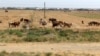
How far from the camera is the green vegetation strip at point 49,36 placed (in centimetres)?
3143

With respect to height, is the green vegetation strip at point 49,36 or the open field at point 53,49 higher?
the open field at point 53,49

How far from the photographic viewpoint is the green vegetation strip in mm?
31428

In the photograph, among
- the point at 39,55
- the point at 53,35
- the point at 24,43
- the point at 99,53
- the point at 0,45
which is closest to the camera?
the point at 39,55

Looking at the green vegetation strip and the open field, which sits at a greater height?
the open field

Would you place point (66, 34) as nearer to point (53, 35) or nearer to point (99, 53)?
point (53, 35)

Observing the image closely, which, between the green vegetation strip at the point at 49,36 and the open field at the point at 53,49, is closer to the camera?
the open field at the point at 53,49

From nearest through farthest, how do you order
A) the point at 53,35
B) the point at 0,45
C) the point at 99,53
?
the point at 99,53
the point at 0,45
the point at 53,35

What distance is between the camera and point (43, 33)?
33656 mm

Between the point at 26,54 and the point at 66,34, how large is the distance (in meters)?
11.7

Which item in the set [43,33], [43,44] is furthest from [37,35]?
[43,44]

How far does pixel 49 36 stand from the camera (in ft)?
106

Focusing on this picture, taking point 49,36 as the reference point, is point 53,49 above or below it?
above

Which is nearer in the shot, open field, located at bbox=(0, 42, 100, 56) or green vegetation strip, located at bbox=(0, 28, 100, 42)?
open field, located at bbox=(0, 42, 100, 56)

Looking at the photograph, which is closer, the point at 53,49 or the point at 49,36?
the point at 53,49
